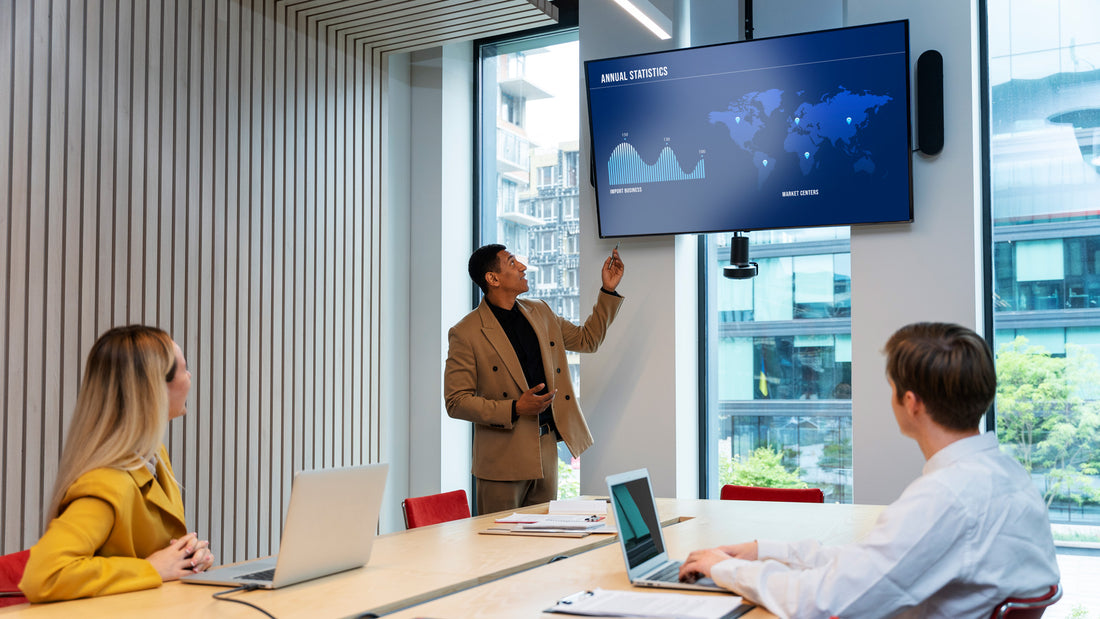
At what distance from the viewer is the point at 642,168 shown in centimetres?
516

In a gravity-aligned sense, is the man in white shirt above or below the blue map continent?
below

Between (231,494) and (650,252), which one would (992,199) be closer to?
(650,252)

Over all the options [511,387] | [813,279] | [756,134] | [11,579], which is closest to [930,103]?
[756,134]

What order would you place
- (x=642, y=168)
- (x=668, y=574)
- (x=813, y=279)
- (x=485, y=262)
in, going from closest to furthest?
(x=668, y=574)
(x=485, y=262)
(x=642, y=168)
(x=813, y=279)

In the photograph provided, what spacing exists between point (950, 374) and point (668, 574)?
2.77 feet

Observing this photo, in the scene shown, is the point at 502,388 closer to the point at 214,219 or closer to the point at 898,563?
the point at 214,219

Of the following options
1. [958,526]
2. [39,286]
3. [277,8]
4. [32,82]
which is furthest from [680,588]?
[277,8]

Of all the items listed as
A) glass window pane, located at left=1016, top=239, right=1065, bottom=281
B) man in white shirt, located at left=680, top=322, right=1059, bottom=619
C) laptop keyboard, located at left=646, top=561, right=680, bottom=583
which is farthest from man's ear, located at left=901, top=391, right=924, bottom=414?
glass window pane, located at left=1016, top=239, right=1065, bottom=281

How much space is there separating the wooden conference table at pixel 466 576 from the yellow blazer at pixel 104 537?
0.14ft

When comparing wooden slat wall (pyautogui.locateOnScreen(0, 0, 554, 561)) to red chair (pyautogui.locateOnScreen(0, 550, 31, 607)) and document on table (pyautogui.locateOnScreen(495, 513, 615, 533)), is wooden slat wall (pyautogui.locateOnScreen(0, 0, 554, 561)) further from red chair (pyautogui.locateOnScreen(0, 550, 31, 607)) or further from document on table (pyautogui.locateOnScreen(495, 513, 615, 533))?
document on table (pyautogui.locateOnScreen(495, 513, 615, 533))

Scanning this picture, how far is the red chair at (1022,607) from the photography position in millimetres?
1864

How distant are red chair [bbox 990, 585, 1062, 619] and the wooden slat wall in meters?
3.61

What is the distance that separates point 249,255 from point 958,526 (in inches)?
156

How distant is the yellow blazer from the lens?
2123 millimetres
